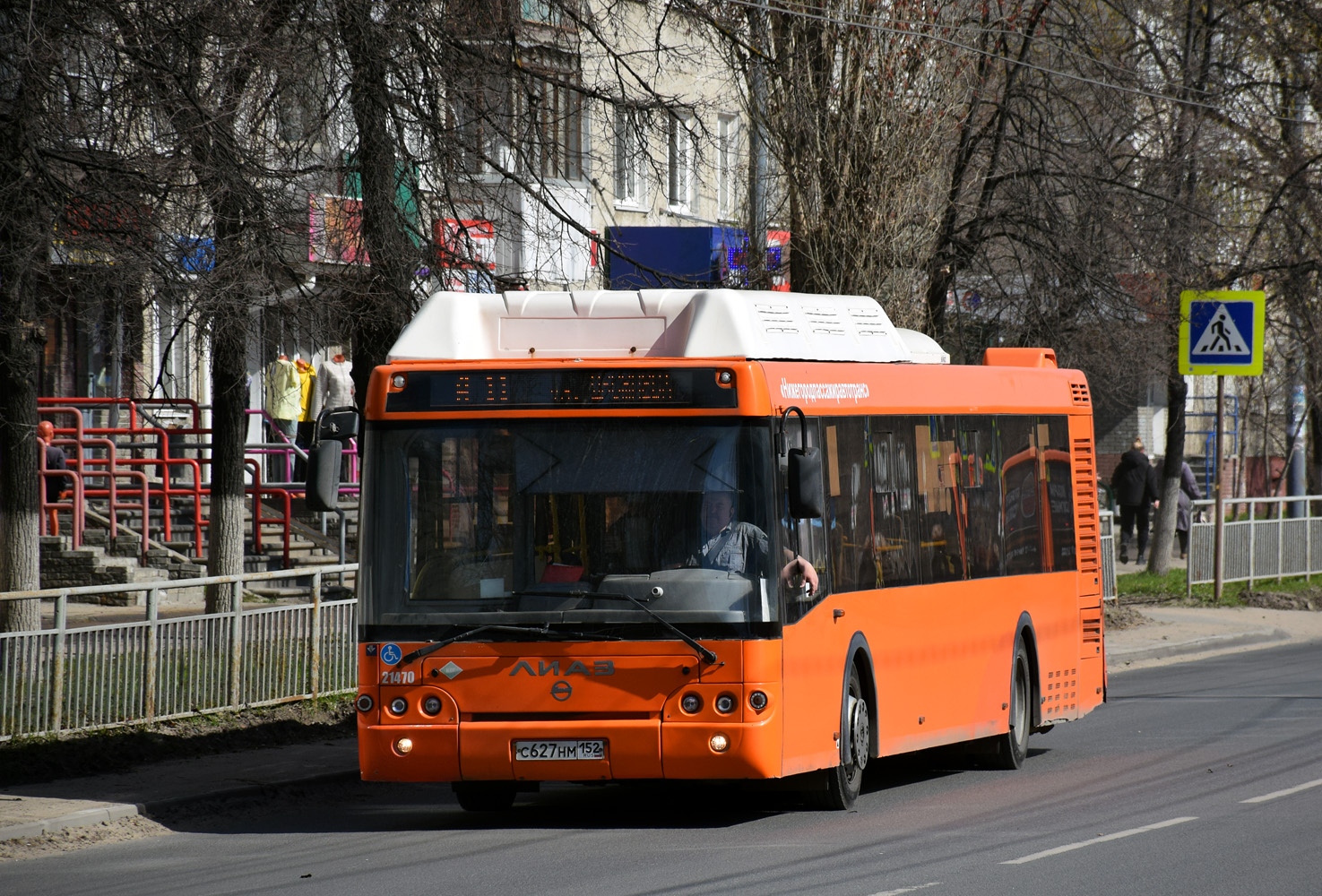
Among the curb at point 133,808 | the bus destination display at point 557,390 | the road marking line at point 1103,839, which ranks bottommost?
the curb at point 133,808

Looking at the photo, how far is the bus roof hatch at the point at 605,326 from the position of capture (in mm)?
10062

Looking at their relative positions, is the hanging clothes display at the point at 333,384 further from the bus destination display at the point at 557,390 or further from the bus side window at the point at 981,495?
the bus destination display at the point at 557,390

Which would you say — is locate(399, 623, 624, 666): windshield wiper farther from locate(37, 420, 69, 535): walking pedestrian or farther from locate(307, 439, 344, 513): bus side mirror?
locate(37, 420, 69, 535): walking pedestrian

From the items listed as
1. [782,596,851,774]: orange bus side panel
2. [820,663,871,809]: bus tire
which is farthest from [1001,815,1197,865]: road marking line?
[820,663,871,809]: bus tire

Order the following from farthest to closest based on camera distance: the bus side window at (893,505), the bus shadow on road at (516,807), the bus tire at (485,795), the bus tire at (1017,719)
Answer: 1. the bus tire at (1017,719)
2. the bus side window at (893,505)
3. the bus tire at (485,795)
4. the bus shadow on road at (516,807)

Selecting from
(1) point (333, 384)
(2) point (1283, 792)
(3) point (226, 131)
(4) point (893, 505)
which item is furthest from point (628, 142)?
(1) point (333, 384)

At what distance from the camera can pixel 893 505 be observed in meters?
11.4

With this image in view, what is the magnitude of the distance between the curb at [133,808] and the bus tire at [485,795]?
4.20ft

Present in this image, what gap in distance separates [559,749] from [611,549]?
40.3 inches

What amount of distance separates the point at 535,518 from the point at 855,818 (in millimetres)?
2346

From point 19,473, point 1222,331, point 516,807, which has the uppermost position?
point 1222,331

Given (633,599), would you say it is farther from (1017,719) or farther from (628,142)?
(628,142)

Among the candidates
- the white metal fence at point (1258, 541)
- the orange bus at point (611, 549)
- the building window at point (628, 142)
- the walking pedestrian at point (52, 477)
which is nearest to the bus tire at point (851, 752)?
the orange bus at point (611, 549)

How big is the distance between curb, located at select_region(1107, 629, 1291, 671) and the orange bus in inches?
379
